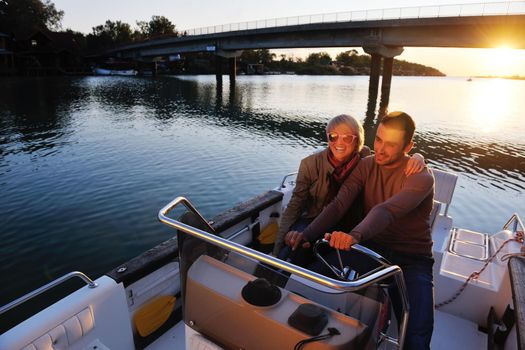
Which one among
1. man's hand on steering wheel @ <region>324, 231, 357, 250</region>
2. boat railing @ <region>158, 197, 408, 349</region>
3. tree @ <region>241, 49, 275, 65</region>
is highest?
tree @ <region>241, 49, 275, 65</region>

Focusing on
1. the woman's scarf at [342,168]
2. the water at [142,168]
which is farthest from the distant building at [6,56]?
the woman's scarf at [342,168]

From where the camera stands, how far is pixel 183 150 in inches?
656

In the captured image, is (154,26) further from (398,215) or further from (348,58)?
(398,215)

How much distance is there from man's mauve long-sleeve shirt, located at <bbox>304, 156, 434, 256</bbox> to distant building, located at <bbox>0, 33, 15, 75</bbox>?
6622 cm

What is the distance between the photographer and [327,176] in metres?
3.62

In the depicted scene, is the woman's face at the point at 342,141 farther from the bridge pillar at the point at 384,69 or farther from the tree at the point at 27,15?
the tree at the point at 27,15

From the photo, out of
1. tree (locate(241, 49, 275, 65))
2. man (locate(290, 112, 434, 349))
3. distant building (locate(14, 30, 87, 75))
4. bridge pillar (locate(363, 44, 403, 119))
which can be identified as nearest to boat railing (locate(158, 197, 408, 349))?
man (locate(290, 112, 434, 349))

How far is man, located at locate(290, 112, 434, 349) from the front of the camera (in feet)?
8.41

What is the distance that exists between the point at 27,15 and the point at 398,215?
338 ft

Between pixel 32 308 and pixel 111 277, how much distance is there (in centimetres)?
462

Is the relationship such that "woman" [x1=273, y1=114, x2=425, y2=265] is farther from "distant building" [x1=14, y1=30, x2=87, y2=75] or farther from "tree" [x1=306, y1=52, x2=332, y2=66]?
"tree" [x1=306, y1=52, x2=332, y2=66]

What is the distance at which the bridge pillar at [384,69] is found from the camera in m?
32.3

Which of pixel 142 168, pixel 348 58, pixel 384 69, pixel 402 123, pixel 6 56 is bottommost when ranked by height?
pixel 142 168

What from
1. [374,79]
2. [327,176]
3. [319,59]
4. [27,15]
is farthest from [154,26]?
[327,176]
